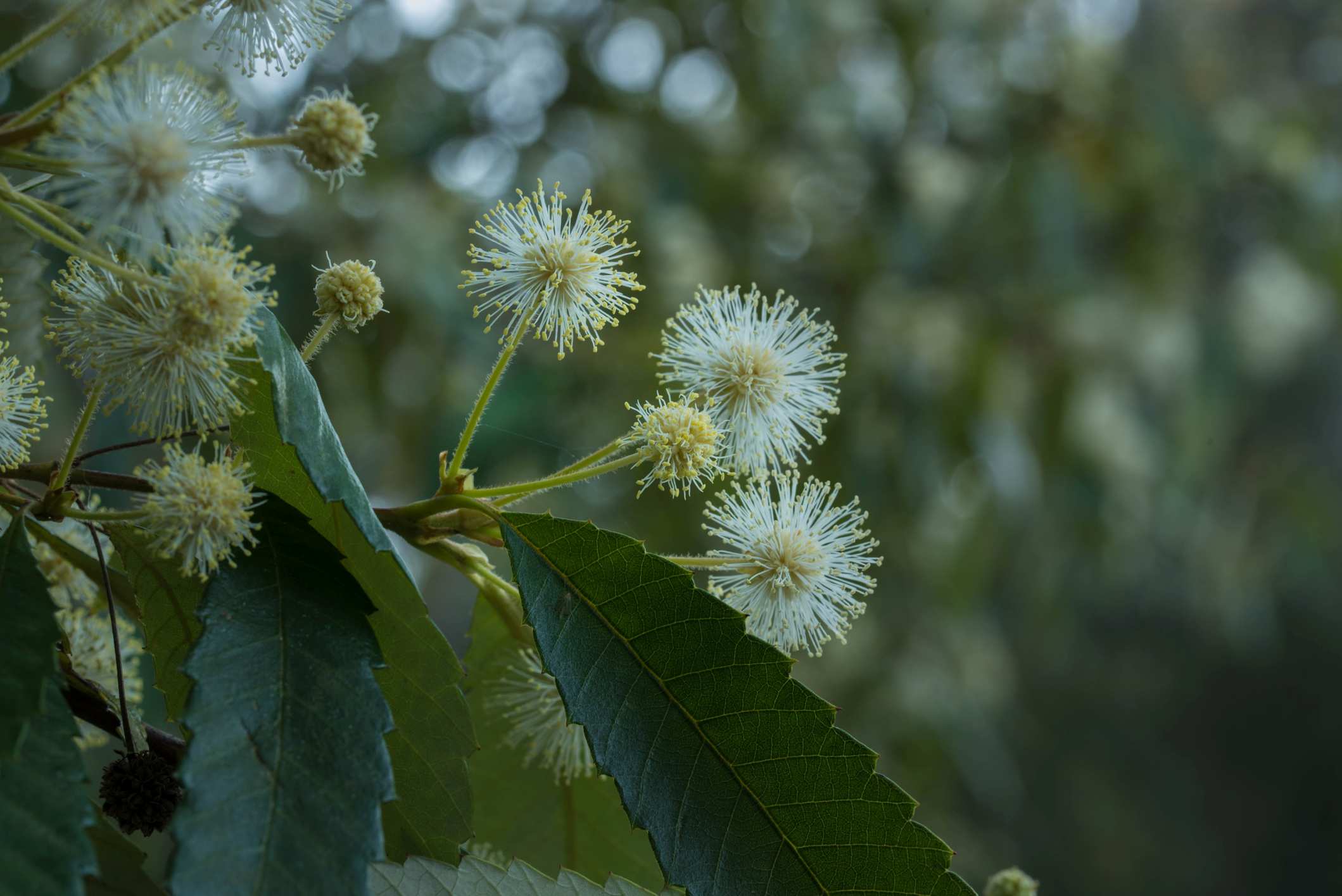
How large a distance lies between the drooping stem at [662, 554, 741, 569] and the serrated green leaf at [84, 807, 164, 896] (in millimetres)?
441

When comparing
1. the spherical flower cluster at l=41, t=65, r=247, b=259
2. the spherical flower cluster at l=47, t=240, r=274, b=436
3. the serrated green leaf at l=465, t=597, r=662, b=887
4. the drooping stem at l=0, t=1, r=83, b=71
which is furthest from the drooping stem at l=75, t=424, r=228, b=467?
the serrated green leaf at l=465, t=597, r=662, b=887

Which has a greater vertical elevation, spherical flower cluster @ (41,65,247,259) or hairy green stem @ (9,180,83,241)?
spherical flower cluster @ (41,65,247,259)

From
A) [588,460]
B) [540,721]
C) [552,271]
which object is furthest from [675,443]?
[540,721]

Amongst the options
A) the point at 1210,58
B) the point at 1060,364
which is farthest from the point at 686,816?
the point at 1210,58

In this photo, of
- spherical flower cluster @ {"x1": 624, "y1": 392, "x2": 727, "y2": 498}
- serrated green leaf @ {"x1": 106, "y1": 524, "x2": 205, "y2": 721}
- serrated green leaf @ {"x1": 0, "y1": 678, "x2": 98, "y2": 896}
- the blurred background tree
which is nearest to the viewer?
serrated green leaf @ {"x1": 0, "y1": 678, "x2": 98, "y2": 896}

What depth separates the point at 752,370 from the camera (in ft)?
3.36

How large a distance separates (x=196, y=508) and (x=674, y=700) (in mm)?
333

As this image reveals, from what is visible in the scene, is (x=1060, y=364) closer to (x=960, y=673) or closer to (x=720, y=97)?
(x=960, y=673)

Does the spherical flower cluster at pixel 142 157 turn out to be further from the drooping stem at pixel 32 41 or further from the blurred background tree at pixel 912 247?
the blurred background tree at pixel 912 247

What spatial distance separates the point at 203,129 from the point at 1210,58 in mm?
4921

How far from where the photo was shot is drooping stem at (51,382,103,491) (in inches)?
28.0

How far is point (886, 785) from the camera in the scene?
31.0 inches

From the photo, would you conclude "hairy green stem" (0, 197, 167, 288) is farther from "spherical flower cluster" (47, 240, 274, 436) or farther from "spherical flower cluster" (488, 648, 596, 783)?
"spherical flower cluster" (488, 648, 596, 783)

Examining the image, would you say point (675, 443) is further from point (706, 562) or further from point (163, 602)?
point (163, 602)
